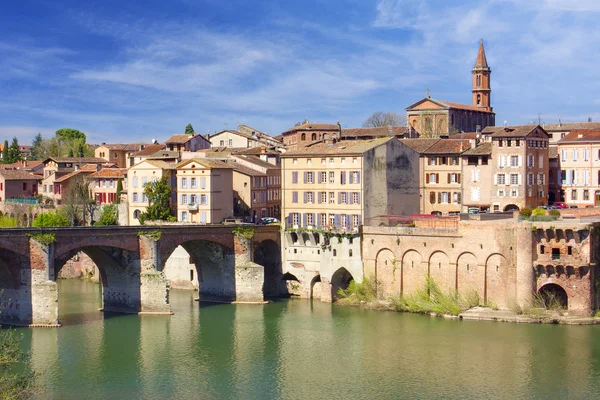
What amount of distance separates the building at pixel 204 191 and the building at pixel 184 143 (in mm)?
22638

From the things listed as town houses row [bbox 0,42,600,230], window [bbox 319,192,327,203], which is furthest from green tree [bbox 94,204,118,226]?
window [bbox 319,192,327,203]

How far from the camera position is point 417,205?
2908 inches

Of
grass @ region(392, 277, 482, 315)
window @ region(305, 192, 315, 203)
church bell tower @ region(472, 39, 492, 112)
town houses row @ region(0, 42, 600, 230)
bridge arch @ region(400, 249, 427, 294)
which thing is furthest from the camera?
church bell tower @ region(472, 39, 492, 112)

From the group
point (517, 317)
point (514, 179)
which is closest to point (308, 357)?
point (517, 317)

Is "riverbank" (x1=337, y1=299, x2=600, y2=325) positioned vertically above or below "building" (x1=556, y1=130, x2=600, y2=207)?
below

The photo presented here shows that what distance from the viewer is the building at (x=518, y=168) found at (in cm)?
7175

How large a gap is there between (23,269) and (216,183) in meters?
21.1

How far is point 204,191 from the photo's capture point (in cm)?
7488

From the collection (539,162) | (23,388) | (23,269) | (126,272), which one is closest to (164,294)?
(126,272)

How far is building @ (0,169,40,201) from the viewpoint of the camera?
324ft

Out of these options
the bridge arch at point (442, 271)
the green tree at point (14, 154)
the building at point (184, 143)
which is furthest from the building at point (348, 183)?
the green tree at point (14, 154)

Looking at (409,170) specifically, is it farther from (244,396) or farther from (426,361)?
(244,396)

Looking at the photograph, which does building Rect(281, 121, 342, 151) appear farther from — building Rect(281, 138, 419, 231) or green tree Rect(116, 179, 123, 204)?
building Rect(281, 138, 419, 231)

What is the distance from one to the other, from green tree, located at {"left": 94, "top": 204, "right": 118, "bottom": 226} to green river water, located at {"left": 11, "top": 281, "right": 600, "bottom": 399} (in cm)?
2186
